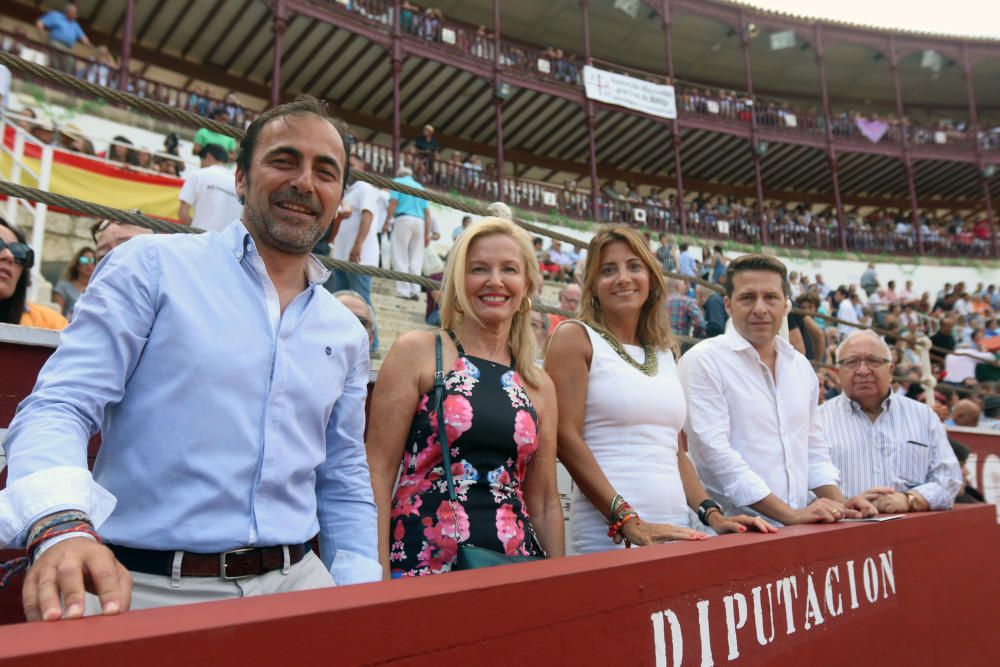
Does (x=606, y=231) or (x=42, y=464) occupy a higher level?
(x=606, y=231)

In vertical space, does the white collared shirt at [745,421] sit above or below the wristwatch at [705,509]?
above

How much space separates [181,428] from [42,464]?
0.24 m

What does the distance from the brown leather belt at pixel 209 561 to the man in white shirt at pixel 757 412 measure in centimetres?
156

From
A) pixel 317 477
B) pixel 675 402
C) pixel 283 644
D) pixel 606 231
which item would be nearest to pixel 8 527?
pixel 283 644

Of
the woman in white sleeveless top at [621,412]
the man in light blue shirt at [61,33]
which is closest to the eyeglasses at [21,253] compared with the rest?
the woman in white sleeveless top at [621,412]

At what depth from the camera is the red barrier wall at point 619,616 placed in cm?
69

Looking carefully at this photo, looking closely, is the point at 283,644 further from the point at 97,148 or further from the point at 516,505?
the point at 97,148

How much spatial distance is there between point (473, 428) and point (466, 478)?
120 millimetres

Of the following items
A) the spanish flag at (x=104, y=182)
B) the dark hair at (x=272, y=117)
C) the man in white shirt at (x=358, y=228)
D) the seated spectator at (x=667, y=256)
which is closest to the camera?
the dark hair at (x=272, y=117)

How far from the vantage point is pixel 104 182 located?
768 centimetres

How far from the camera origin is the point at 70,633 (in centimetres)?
65

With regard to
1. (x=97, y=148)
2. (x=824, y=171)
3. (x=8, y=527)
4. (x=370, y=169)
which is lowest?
(x=8, y=527)

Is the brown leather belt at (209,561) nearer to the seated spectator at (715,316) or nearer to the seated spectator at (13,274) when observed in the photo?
the seated spectator at (13,274)

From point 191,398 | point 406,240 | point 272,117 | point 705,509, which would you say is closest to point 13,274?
point 272,117
